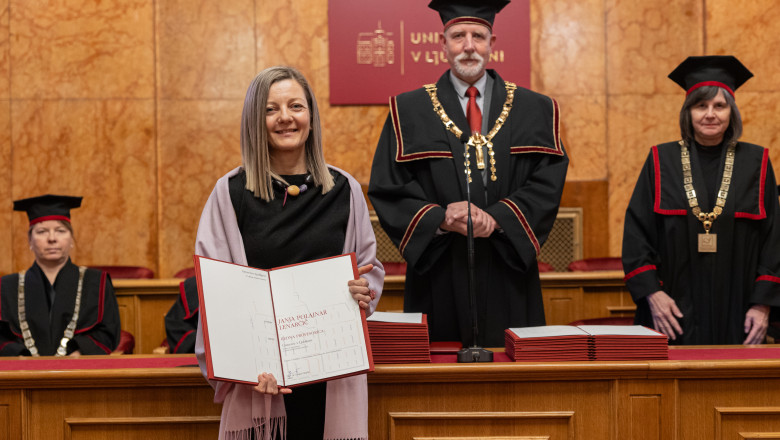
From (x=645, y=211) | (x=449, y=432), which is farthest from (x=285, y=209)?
(x=645, y=211)

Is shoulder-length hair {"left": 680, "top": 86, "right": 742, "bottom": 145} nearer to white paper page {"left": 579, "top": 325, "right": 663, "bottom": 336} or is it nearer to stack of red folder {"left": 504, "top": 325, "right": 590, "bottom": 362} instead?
white paper page {"left": 579, "top": 325, "right": 663, "bottom": 336}

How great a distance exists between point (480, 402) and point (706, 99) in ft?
6.77

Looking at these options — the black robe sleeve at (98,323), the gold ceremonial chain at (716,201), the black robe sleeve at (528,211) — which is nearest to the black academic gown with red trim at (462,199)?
the black robe sleeve at (528,211)

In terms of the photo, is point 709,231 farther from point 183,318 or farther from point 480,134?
point 183,318

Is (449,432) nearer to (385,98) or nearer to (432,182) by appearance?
(432,182)

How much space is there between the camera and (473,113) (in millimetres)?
3549

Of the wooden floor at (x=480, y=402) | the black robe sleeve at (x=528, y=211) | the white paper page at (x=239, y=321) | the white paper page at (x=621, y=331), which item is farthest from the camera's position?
the black robe sleeve at (x=528, y=211)

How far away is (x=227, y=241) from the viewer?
2.34m

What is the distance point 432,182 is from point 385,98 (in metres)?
4.55

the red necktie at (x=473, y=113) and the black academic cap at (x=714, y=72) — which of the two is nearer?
the red necktie at (x=473, y=113)

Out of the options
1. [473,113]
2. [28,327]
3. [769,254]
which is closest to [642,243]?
[769,254]

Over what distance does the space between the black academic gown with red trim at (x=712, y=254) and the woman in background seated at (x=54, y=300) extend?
3280 millimetres

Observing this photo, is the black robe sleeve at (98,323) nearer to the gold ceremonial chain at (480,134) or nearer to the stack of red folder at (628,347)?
the gold ceremonial chain at (480,134)

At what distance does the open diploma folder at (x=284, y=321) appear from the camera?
2.09 m
